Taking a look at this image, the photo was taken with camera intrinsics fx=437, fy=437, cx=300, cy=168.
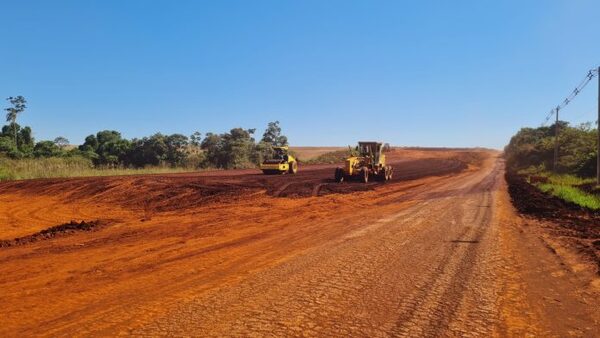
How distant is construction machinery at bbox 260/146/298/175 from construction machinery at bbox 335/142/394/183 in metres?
5.92

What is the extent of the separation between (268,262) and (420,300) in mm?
2928

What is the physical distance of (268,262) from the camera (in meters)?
7.71

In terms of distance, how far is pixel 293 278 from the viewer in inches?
263

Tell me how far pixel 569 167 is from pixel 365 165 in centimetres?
2004

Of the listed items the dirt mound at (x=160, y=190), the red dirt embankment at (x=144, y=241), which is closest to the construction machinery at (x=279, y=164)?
the dirt mound at (x=160, y=190)

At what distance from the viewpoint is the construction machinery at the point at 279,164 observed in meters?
31.6

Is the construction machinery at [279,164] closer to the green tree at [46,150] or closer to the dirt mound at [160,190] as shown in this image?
the dirt mound at [160,190]

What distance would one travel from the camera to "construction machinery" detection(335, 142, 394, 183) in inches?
1039

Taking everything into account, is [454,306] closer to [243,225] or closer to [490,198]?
[243,225]

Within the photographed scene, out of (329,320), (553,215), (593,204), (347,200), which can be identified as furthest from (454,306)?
(593,204)

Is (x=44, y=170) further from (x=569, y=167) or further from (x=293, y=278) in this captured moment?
(x=569, y=167)

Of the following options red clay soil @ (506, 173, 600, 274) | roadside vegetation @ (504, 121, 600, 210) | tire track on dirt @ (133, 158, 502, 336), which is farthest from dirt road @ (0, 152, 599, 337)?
roadside vegetation @ (504, 121, 600, 210)

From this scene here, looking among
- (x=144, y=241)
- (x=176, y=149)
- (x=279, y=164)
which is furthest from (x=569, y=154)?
(x=144, y=241)

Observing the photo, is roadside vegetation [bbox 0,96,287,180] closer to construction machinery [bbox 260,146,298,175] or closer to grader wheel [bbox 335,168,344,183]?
construction machinery [bbox 260,146,298,175]
